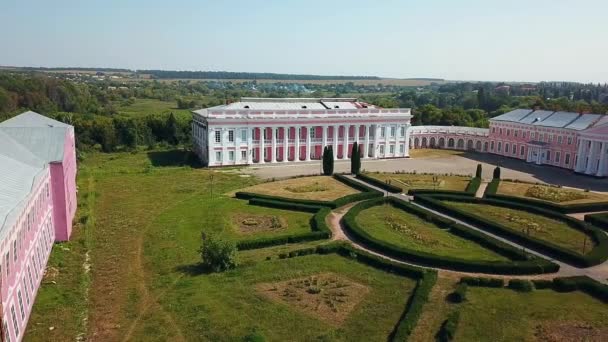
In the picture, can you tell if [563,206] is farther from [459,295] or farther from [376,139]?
[376,139]

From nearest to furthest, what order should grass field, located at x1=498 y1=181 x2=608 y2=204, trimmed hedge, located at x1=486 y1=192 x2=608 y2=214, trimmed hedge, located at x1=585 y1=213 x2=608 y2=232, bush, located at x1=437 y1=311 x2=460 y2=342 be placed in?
bush, located at x1=437 y1=311 x2=460 y2=342
trimmed hedge, located at x1=585 y1=213 x2=608 y2=232
trimmed hedge, located at x1=486 y1=192 x2=608 y2=214
grass field, located at x1=498 y1=181 x2=608 y2=204

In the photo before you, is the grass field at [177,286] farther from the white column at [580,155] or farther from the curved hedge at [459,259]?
the white column at [580,155]

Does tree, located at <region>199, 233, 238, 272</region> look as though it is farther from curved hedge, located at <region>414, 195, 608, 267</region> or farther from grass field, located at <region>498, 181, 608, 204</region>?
grass field, located at <region>498, 181, 608, 204</region>

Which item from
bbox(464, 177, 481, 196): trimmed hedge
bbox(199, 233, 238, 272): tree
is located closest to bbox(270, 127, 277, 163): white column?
bbox(464, 177, 481, 196): trimmed hedge

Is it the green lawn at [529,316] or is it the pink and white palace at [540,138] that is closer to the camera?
the green lawn at [529,316]

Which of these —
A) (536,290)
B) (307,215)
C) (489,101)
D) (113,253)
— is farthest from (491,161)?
(489,101)

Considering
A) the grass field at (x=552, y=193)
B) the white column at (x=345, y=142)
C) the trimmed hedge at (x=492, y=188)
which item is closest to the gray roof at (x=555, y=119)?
the grass field at (x=552, y=193)
